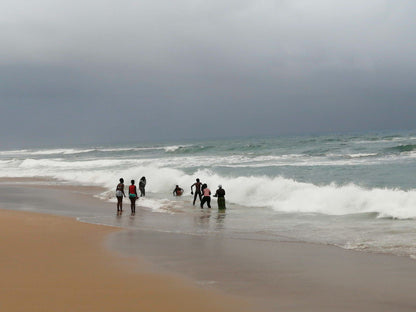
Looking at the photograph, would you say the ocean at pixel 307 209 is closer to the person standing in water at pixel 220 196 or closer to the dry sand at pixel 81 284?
the person standing in water at pixel 220 196

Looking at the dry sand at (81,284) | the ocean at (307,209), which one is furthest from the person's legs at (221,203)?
the dry sand at (81,284)

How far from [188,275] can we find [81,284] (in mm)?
1753

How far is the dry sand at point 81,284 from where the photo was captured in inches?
254

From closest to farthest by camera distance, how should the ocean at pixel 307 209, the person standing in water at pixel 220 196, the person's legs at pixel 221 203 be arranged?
the ocean at pixel 307 209 → the person standing in water at pixel 220 196 → the person's legs at pixel 221 203

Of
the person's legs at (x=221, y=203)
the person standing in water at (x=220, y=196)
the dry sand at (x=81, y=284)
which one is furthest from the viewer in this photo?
the person's legs at (x=221, y=203)

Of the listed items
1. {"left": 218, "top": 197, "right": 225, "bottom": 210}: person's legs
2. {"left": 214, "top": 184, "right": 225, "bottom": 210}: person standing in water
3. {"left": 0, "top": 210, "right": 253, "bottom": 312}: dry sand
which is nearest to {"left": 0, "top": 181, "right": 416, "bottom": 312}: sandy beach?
{"left": 0, "top": 210, "right": 253, "bottom": 312}: dry sand

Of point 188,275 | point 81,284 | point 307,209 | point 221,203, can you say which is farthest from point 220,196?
point 81,284

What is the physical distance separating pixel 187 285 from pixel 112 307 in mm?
1423

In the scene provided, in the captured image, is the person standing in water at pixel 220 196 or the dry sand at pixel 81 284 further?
the person standing in water at pixel 220 196

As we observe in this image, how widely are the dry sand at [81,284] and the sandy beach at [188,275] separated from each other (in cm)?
1

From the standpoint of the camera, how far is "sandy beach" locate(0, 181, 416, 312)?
6.54 metres

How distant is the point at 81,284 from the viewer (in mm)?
7391

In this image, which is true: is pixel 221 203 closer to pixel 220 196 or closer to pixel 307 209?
pixel 220 196

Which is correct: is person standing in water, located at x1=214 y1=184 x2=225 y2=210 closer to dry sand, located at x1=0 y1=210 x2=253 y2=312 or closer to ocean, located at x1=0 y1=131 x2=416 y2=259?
ocean, located at x1=0 y1=131 x2=416 y2=259
